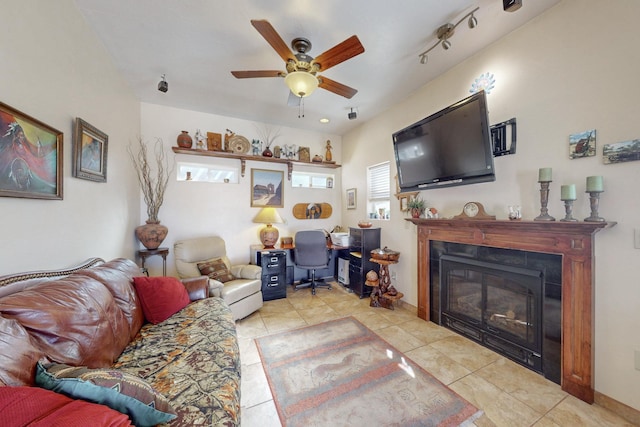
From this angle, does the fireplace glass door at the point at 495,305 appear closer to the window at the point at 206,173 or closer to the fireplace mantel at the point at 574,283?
the fireplace mantel at the point at 574,283

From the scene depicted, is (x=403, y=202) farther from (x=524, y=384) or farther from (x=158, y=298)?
(x=158, y=298)

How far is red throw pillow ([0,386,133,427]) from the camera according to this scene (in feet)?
1.92

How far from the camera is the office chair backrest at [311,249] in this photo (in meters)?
3.51

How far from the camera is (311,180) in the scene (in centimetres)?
445

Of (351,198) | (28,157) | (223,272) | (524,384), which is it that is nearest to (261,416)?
(223,272)

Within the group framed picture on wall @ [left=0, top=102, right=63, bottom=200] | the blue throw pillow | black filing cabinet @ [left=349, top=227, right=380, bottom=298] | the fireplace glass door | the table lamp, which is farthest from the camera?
the table lamp

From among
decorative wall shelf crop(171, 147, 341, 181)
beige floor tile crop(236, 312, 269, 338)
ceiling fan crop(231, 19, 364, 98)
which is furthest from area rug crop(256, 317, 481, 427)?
decorative wall shelf crop(171, 147, 341, 181)

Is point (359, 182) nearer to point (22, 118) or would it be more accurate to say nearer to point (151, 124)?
point (151, 124)

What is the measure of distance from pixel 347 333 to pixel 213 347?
1.47 meters

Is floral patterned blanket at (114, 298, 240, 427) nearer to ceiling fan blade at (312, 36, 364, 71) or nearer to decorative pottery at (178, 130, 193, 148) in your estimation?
ceiling fan blade at (312, 36, 364, 71)

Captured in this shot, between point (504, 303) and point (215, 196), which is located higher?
point (215, 196)

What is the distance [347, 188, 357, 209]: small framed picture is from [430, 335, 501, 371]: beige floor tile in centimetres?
247

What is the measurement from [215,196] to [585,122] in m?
4.14

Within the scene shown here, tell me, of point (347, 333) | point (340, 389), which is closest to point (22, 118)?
point (340, 389)
